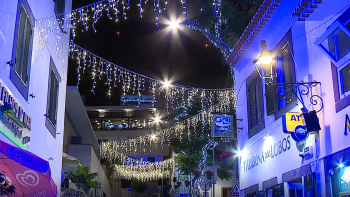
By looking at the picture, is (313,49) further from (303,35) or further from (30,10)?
(30,10)

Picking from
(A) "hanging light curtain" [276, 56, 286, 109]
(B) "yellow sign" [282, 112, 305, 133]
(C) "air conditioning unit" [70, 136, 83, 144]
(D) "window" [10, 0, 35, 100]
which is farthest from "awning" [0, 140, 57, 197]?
(C) "air conditioning unit" [70, 136, 83, 144]

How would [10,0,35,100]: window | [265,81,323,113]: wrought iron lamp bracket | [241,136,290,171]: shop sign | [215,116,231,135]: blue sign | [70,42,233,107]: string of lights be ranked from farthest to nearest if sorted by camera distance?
[70,42,233,107]: string of lights, [215,116,231,135]: blue sign, [241,136,290,171]: shop sign, [265,81,323,113]: wrought iron lamp bracket, [10,0,35,100]: window

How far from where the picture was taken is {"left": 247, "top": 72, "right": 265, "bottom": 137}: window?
45.9ft

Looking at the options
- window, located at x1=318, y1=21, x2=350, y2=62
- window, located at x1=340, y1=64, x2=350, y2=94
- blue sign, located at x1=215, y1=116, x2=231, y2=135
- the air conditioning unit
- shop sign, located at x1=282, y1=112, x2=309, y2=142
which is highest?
the air conditioning unit

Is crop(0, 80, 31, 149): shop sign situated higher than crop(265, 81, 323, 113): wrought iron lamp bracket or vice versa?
crop(265, 81, 323, 113): wrought iron lamp bracket

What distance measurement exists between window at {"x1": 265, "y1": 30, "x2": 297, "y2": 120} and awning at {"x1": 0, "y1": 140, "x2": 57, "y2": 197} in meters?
6.31

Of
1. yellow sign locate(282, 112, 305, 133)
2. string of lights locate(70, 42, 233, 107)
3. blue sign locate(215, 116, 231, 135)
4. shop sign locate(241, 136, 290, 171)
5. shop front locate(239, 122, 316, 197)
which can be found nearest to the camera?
yellow sign locate(282, 112, 305, 133)

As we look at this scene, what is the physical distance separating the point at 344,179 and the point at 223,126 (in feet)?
24.1

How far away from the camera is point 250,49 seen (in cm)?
1515

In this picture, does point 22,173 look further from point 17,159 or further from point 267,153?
point 267,153

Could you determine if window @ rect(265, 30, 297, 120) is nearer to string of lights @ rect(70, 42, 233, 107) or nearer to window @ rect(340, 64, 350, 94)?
window @ rect(340, 64, 350, 94)

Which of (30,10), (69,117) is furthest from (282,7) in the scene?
(69,117)

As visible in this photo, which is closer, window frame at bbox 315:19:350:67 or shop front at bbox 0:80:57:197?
shop front at bbox 0:80:57:197

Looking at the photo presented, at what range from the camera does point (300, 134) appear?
10148 millimetres
